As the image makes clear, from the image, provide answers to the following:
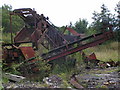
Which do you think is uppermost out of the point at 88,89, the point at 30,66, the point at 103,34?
the point at 103,34

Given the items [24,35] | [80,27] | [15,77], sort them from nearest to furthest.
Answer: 1. [15,77]
2. [24,35]
3. [80,27]

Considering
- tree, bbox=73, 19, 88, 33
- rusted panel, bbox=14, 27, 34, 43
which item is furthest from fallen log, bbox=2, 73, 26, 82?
tree, bbox=73, 19, 88, 33

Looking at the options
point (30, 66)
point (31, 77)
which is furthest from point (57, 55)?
point (31, 77)

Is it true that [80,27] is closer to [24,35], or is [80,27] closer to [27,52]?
[24,35]

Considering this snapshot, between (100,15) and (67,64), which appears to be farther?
(100,15)

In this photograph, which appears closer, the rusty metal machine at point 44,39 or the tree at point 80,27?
the rusty metal machine at point 44,39

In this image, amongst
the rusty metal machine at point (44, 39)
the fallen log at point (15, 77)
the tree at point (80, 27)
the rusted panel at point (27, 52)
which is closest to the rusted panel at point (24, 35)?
the rusty metal machine at point (44, 39)

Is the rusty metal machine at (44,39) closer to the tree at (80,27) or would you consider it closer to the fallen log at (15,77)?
the fallen log at (15,77)

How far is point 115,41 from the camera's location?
65.1 feet

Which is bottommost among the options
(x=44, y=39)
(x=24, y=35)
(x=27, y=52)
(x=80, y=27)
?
(x=27, y=52)

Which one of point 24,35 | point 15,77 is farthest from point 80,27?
point 15,77

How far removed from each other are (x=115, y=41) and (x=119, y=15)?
3.70 meters

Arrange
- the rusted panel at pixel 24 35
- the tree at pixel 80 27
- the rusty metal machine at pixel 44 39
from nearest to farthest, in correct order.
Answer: the rusty metal machine at pixel 44 39 → the rusted panel at pixel 24 35 → the tree at pixel 80 27

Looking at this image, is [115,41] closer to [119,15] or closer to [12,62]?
[119,15]
